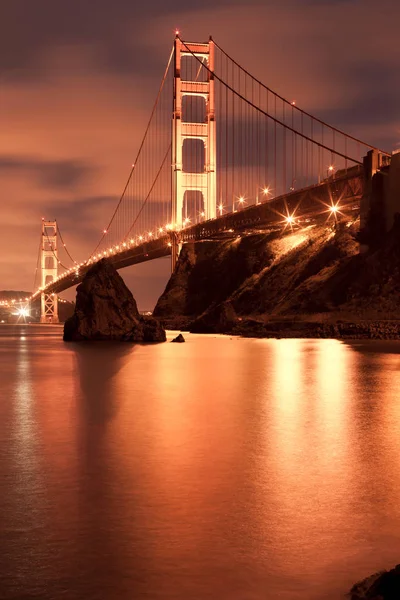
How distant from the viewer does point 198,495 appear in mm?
6148

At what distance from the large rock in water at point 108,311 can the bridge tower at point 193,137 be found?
29.2 metres

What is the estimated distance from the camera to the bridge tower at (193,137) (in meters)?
68.6

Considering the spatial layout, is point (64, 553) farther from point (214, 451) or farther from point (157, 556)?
point (214, 451)

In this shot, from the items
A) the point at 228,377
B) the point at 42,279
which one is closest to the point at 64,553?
the point at 228,377

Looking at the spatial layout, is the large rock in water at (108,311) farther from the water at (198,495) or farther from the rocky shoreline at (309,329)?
the water at (198,495)

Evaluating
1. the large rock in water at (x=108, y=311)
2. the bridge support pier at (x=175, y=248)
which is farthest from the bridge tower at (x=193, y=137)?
Answer: the large rock in water at (x=108, y=311)

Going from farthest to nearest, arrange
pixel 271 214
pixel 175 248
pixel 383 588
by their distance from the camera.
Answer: pixel 175 248 → pixel 271 214 → pixel 383 588

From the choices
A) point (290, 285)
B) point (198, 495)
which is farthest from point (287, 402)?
point (290, 285)

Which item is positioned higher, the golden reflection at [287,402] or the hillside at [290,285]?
the hillside at [290,285]

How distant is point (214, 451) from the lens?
8.31 meters

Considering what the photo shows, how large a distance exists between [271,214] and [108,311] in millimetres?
21653

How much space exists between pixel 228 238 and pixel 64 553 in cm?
6482

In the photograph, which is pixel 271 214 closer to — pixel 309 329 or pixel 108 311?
pixel 309 329

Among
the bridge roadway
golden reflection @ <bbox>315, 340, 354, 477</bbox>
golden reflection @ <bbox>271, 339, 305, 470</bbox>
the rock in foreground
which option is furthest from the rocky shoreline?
the rock in foreground
